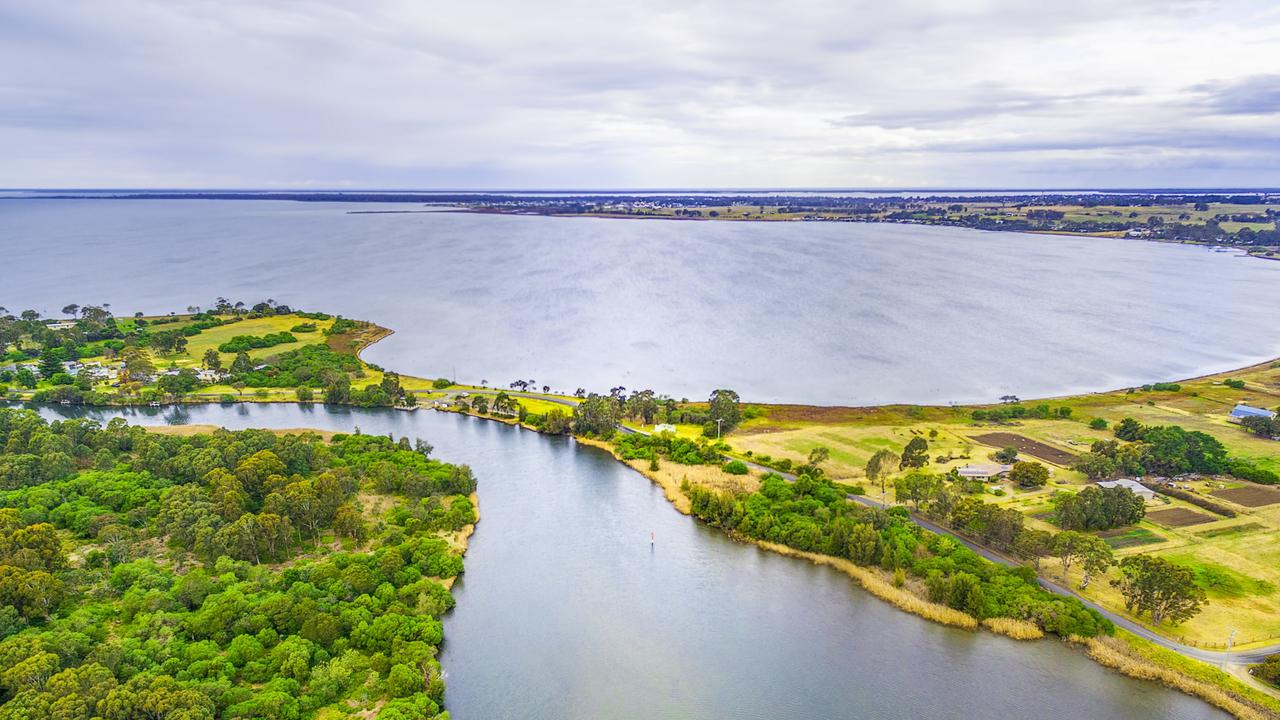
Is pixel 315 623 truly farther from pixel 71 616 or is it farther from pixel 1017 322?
pixel 1017 322

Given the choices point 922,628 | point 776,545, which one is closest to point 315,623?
point 776,545

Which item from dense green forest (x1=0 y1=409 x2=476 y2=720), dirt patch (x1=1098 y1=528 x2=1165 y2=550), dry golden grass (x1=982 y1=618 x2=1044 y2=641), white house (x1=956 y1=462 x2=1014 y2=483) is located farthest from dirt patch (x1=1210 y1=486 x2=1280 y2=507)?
dense green forest (x1=0 y1=409 x2=476 y2=720)

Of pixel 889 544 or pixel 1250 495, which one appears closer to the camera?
pixel 889 544

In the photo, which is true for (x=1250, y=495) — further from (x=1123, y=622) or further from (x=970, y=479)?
(x=1123, y=622)

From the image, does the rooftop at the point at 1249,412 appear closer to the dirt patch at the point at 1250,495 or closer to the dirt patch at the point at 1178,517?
the dirt patch at the point at 1250,495

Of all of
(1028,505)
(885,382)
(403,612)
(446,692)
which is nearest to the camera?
(446,692)

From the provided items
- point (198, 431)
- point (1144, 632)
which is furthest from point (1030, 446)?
point (198, 431)
